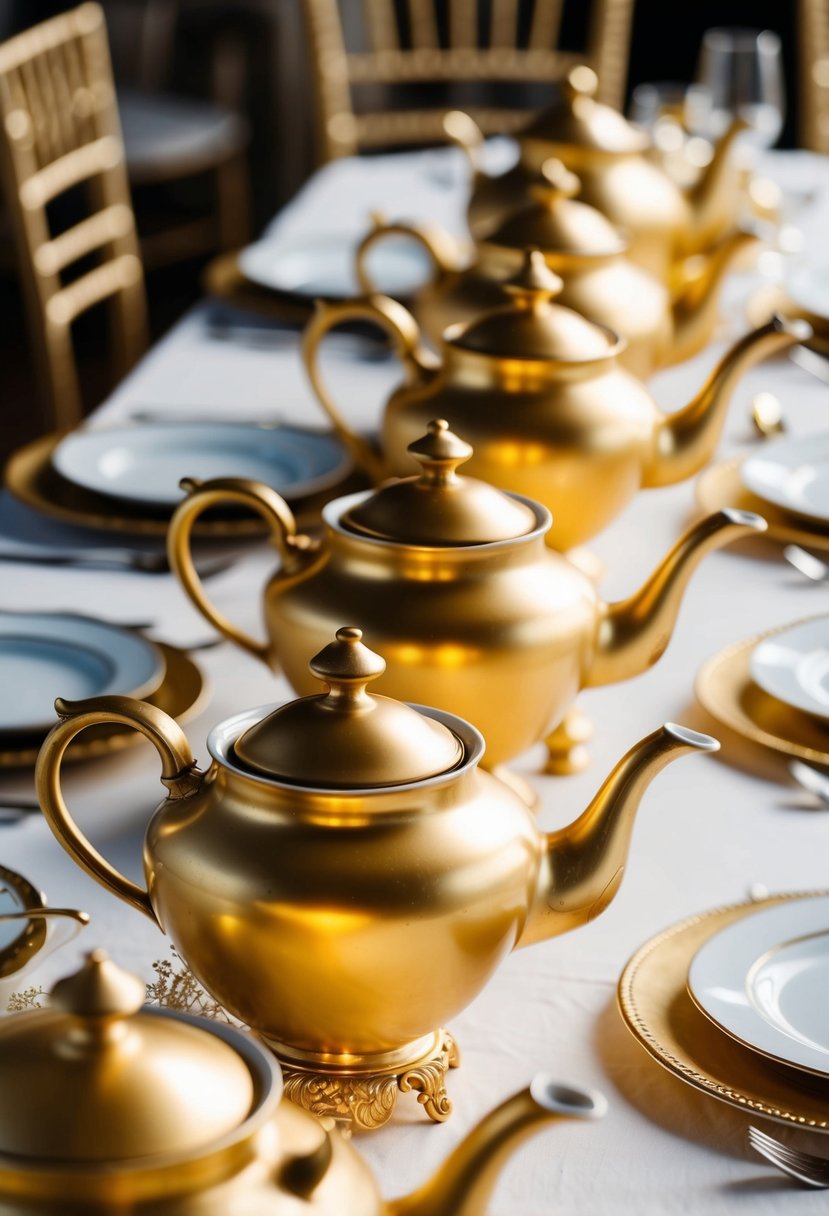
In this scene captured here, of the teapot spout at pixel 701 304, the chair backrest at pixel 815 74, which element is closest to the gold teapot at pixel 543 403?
the teapot spout at pixel 701 304

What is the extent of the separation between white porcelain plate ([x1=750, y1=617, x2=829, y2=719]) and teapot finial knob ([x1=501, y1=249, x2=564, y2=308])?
197 mm

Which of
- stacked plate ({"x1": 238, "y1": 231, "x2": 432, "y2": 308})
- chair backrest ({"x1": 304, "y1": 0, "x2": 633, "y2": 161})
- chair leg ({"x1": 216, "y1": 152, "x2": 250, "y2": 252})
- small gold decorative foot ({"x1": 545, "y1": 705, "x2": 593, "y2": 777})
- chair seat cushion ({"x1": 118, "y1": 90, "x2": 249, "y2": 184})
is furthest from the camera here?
chair leg ({"x1": 216, "y1": 152, "x2": 250, "y2": 252})

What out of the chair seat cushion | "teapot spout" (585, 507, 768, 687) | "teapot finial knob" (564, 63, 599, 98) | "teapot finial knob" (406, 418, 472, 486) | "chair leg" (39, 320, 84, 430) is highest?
"teapot finial knob" (406, 418, 472, 486)

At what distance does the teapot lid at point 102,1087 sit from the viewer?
0.31 meters

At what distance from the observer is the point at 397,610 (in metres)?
0.61

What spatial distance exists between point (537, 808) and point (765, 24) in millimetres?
3456

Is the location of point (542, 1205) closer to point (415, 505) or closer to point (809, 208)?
point (415, 505)

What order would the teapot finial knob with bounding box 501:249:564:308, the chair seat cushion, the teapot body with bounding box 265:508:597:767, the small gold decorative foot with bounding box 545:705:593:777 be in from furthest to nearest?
the chair seat cushion, the teapot finial knob with bounding box 501:249:564:308, the small gold decorative foot with bounding box 545:705:593:777, the teapot body with bounding box 265:508:597:767

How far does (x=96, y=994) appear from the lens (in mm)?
317

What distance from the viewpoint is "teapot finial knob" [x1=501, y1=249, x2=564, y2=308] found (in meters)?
0.82

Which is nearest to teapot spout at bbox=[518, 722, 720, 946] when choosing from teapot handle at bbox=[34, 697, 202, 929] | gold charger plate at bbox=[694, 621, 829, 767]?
teapot handle at bbox=[34, 697, 202, 929]

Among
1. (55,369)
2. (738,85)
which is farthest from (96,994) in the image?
(738,85)

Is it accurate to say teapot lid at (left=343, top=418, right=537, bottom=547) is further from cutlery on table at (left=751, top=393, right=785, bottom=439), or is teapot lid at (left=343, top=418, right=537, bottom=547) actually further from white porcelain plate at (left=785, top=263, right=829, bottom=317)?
white porcelain plate at (left=785, top=263, right=829, bottom=317)

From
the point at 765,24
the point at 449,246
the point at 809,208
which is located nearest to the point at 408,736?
the point at 449,246
